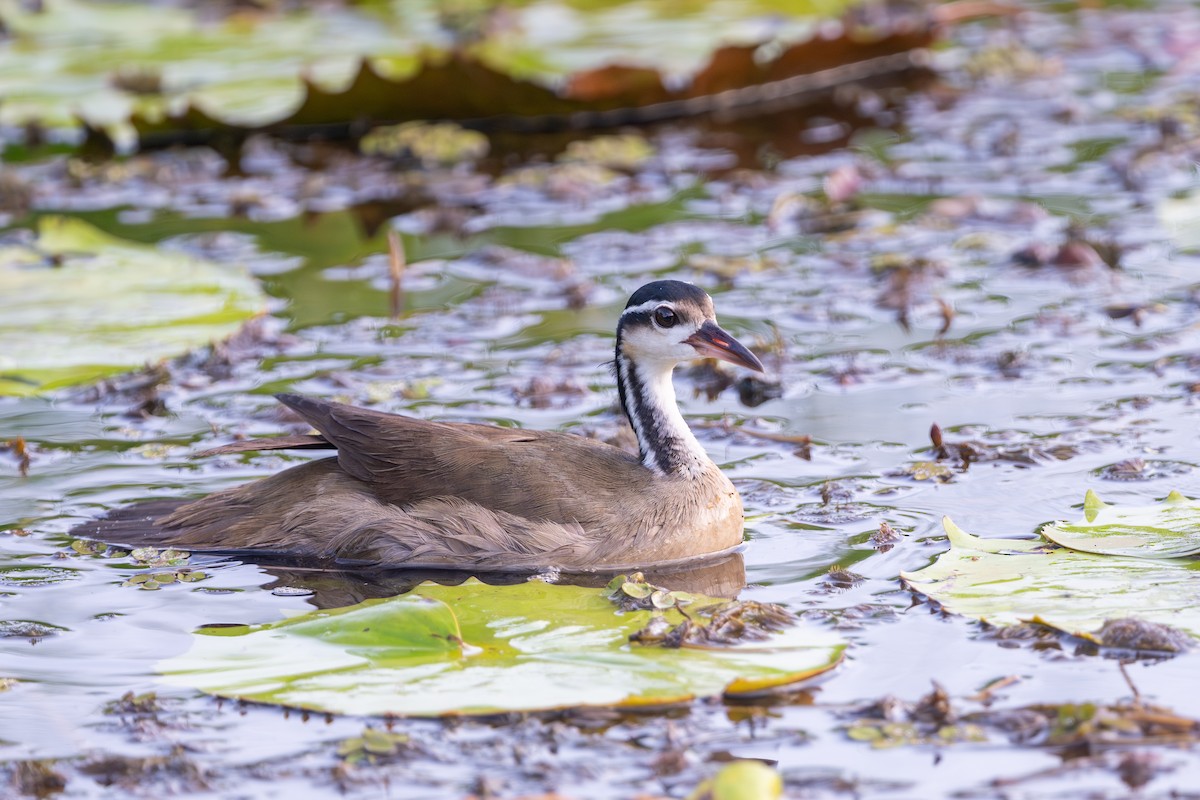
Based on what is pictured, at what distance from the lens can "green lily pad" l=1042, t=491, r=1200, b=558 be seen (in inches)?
218

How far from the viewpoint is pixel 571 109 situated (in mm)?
11484

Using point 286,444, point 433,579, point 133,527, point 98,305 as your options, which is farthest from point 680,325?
point 98,305

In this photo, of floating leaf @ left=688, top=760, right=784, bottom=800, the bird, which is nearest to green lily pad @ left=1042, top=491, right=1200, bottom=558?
the bird

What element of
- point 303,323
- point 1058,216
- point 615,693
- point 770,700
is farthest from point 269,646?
point 1058,216

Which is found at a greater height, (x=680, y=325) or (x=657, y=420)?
(x=680, y=325)

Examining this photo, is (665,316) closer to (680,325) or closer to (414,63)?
(680,325)

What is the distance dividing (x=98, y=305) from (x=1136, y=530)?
5.11 metres

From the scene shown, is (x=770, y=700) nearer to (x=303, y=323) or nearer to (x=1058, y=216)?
(x=303, y=323)

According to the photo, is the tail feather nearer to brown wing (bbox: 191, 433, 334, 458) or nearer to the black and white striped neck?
brown wing (bbox: 191, 433, 334, 458)

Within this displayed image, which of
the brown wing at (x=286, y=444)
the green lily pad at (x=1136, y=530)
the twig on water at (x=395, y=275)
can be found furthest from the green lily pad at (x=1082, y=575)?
the twig on water at (x=395, y=275)

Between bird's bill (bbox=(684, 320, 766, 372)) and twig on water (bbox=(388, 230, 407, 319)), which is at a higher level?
twig on water (bbox=(388, 230, 407, 319))

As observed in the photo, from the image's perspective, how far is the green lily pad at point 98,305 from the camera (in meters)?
7.78

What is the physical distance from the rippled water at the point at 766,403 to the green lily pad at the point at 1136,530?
0.27 metres

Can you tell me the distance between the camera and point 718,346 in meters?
6.41
